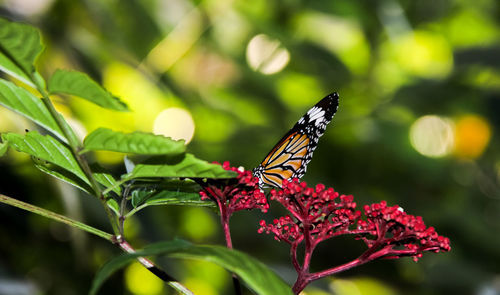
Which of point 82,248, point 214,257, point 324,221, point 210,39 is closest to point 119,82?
point 210,39

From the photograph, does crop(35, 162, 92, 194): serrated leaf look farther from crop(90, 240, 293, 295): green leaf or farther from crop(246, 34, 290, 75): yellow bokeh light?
crop(246, 34, 290, 75): yellow bokeh light

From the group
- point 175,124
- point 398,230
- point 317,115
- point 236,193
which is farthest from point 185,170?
point 175,124

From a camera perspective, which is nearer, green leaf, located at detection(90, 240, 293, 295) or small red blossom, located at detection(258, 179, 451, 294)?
green leaf, located at detection(90, 240, 293, 295)

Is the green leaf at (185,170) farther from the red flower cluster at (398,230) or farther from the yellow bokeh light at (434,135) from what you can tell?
the yellow bokeh light at (434,135)

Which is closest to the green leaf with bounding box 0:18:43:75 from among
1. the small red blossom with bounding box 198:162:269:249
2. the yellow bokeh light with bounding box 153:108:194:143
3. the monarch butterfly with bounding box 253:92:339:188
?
the small red blossom with bounding box 198:162:269:249

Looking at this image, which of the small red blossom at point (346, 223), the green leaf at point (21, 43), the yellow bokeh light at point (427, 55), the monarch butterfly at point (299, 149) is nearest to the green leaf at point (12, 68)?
the green leaf at point (21, 43)

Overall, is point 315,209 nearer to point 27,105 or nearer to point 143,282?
point 27,105
